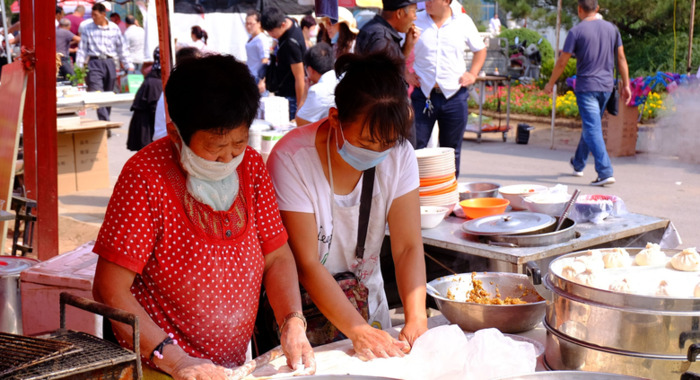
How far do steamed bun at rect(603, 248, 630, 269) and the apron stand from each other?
0.68 metres

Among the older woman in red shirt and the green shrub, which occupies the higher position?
the green shrub

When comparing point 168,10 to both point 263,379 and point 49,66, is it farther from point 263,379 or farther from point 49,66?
point 263,379

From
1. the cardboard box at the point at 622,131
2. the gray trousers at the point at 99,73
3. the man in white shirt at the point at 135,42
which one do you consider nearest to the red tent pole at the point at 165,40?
the cardboard box at the point at 622,131

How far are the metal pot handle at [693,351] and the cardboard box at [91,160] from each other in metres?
6.73

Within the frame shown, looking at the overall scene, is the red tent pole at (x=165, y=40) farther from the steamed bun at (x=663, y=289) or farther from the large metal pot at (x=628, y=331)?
the steamed bun at (x=663, y=289)

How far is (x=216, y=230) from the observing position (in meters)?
1.81

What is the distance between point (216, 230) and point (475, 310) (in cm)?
78

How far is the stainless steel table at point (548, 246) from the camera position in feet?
8.55

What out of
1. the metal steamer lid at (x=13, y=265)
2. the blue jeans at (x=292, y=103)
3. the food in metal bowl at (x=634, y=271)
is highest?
the blue jeans at (x=292, y=103)

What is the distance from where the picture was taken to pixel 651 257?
1.88 metres

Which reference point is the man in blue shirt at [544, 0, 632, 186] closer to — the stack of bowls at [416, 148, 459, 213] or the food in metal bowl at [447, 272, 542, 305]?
the stack of bowls at [416, 148, 459, 213]

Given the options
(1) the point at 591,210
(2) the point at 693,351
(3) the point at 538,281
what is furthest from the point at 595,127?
(2) the point at 693,351

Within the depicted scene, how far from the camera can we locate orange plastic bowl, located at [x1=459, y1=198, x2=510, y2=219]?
3.10 m

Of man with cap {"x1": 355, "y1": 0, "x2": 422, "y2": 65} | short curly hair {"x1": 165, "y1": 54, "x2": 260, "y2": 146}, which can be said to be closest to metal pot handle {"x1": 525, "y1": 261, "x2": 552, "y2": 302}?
short curly hair {"x1": 165, "y1": 54, "x2": 260, "y2": 146}
